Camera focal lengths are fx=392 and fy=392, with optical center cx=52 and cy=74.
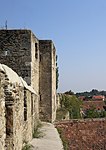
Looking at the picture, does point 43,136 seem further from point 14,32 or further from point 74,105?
point 74,105

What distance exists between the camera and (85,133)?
20625mm

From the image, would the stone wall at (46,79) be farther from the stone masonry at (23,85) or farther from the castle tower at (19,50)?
the castle tower at (19,50)

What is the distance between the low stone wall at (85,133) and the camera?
774 inches

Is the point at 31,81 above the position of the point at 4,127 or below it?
above

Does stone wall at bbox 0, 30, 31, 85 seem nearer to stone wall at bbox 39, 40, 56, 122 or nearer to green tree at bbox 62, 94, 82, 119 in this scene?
stone wall at bbox 39, 40, 56, 122

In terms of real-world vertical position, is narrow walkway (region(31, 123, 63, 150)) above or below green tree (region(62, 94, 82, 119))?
below

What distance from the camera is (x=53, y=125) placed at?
62.8 feet

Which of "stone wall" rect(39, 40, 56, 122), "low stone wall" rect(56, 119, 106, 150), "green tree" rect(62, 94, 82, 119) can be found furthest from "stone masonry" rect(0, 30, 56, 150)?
"green tree" rect(62, 94, 82, 119)

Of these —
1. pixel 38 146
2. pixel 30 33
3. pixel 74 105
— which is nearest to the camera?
pixel 38 146

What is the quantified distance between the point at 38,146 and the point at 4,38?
607 centimetres

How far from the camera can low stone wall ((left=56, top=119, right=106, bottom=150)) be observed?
19.7m

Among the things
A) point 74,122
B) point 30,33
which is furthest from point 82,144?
point 30,33

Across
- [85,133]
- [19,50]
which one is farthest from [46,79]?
[19,50]

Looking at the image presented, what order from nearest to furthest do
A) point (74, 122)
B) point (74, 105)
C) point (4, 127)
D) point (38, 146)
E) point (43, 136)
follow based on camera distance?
point (4, 127)
point (38, 146)
point (43, 136)
point (74, 122)
point (74, 105)
